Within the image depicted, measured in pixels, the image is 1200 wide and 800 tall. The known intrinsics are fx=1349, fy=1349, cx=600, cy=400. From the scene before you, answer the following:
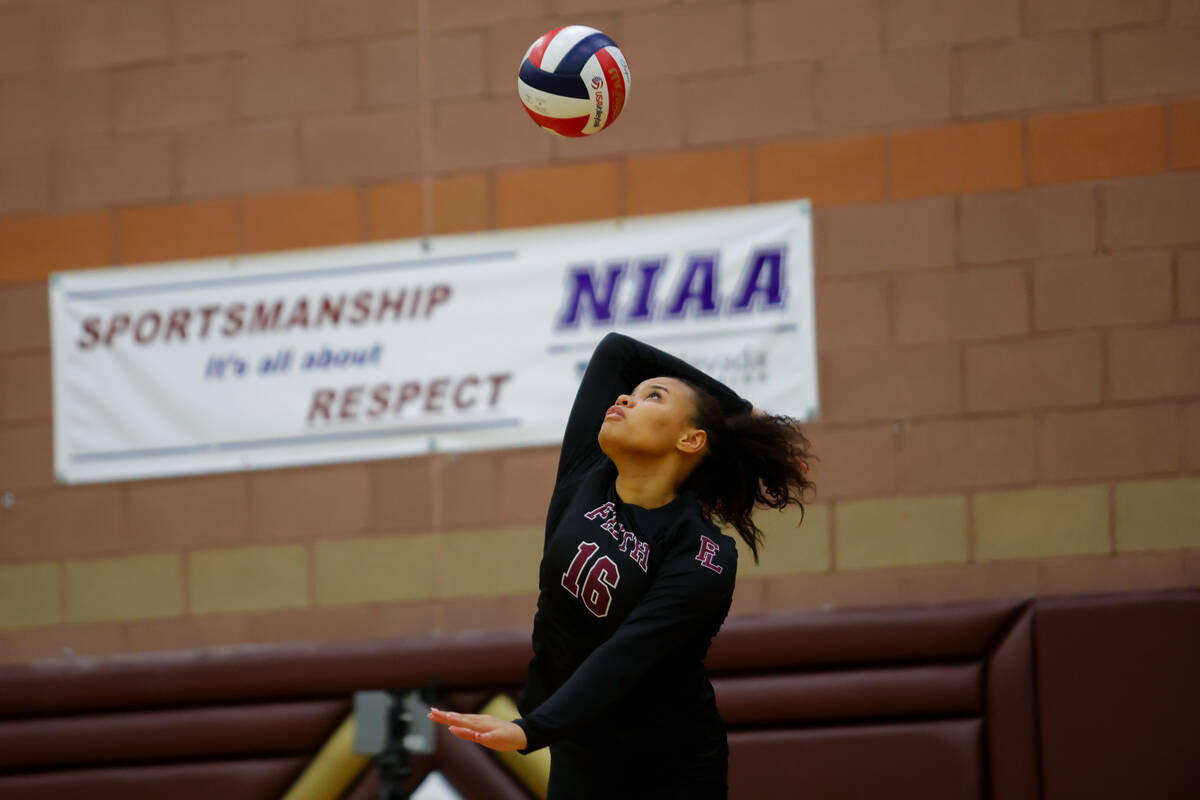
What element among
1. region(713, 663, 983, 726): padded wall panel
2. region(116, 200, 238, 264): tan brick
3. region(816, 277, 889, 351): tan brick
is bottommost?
region(713, 663, 983, 726): padded wall panel

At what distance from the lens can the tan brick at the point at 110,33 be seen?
5797mm

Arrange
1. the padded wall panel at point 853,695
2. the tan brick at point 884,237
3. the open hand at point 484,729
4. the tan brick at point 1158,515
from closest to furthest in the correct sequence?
the open hand at point 484,729, the padded wall panel at point 853,695, the tan brick at point 1158,515, the tan brick at point 884,237

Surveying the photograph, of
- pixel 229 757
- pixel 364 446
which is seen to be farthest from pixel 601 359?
pixel 229 757

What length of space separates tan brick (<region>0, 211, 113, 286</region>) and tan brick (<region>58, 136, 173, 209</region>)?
0.08 meters

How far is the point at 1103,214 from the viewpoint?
513cm

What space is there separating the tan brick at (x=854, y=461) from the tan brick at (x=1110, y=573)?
0.67m

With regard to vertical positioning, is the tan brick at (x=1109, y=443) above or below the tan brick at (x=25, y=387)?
below

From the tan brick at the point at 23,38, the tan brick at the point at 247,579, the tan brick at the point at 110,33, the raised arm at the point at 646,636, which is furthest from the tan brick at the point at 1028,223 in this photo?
the tan brick at the point at 23,38

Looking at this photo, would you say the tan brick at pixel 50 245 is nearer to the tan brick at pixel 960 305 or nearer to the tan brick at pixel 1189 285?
the tan brick at pixel 960 305

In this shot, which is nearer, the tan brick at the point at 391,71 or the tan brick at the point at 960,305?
the tan brick at the point at 960,305

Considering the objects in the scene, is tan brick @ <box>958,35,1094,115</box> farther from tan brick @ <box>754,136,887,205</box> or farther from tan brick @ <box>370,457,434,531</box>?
tan brick @ <box>370,457,434,531</box>

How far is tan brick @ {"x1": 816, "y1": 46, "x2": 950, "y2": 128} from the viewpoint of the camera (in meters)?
5.23

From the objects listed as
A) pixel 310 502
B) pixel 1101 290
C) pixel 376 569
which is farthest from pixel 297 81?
pixel 1101 290

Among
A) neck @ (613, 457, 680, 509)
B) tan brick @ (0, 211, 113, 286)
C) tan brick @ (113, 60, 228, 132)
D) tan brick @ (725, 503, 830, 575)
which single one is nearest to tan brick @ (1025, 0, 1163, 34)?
tan brick @ (725, 503, 830, 575)
